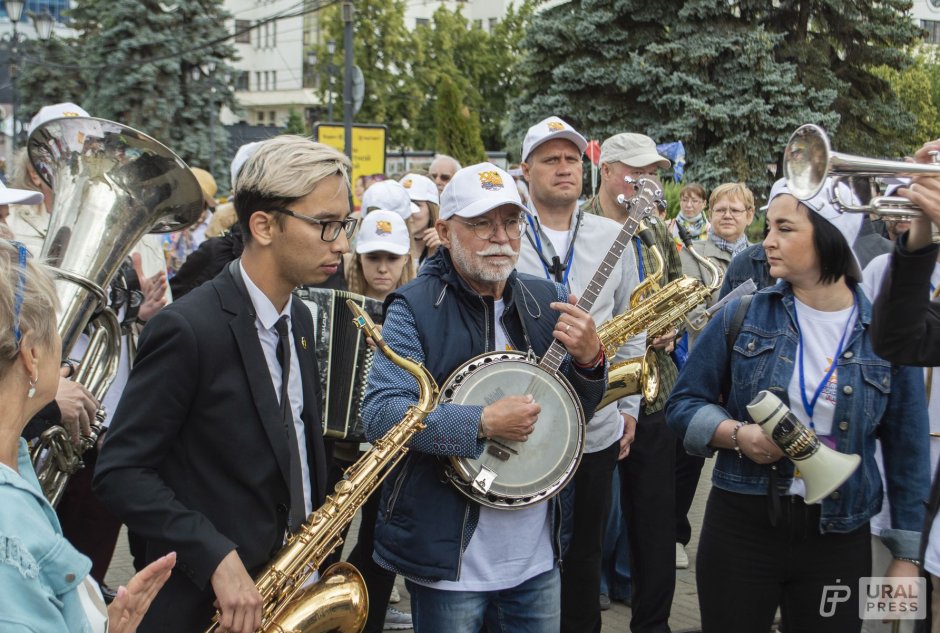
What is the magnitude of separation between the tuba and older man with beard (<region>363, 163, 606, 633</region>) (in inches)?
48.1

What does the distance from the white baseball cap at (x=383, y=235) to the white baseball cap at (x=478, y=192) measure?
195 centimetres

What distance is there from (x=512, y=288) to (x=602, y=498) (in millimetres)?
1400

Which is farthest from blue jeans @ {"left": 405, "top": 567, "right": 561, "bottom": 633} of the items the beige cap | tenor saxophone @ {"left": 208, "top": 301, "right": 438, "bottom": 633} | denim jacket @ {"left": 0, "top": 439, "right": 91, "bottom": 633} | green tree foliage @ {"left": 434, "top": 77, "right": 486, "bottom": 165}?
green tree foliage @ {"left": 434, "top": 77, "right": 486, "bottom": 165}

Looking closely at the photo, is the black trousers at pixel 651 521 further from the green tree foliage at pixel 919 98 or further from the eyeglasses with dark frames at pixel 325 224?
the green tree foliage at pixel 919 98

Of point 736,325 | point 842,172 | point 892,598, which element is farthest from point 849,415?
point 842,172

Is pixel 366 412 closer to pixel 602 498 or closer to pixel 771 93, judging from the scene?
pixel 602 498

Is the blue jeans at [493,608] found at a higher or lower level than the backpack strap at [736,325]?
lower

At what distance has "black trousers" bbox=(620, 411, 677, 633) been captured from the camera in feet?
16.3

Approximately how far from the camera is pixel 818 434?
3.40 m

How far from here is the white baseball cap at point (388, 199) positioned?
6484 mm

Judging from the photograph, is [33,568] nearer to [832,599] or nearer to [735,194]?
[832,599]

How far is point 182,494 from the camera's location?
2.78m

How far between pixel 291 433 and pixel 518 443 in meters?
0.76

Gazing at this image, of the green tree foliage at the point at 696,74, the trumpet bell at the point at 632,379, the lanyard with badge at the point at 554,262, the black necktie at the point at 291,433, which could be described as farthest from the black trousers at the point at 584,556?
the green tree foliage at the point at 696,74
